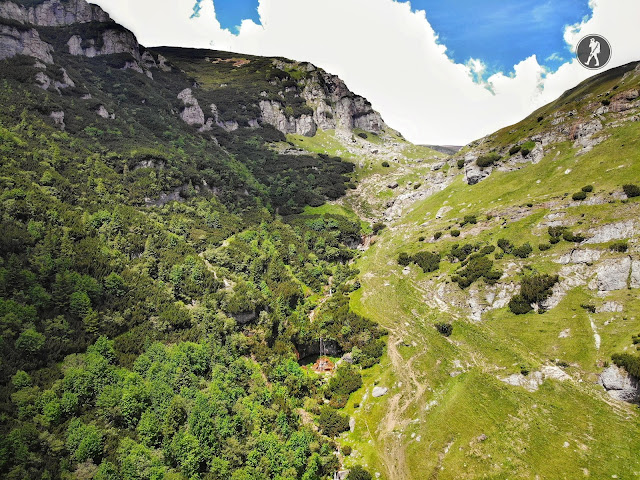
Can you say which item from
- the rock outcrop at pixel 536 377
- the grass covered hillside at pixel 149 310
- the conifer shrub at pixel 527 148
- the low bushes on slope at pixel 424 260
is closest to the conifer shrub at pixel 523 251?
the low bushes on slope at pixel 424 260

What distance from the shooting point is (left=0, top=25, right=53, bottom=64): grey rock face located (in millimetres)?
141250

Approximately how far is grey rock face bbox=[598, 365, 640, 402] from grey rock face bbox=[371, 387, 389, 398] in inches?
1374

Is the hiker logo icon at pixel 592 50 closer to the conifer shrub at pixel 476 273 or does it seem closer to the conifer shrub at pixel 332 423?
the conifer shrub at pixel 476 273

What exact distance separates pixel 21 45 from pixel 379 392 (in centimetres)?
19198

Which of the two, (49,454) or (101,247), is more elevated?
(101,247)

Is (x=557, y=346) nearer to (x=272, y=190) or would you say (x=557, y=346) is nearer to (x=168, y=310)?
(x=168, y=310)

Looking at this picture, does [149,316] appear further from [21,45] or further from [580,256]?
[21,45]

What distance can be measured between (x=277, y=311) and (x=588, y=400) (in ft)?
214

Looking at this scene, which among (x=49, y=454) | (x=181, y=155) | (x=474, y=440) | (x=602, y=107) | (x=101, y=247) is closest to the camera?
(x=49, y=454)

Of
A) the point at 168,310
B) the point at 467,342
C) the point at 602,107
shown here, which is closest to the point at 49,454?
the point at 168,310

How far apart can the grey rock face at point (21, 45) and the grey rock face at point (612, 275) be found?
20681cm

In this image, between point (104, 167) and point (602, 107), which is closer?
point (602, 107)

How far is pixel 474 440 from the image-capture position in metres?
54.2

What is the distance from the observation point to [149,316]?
7756 cm
